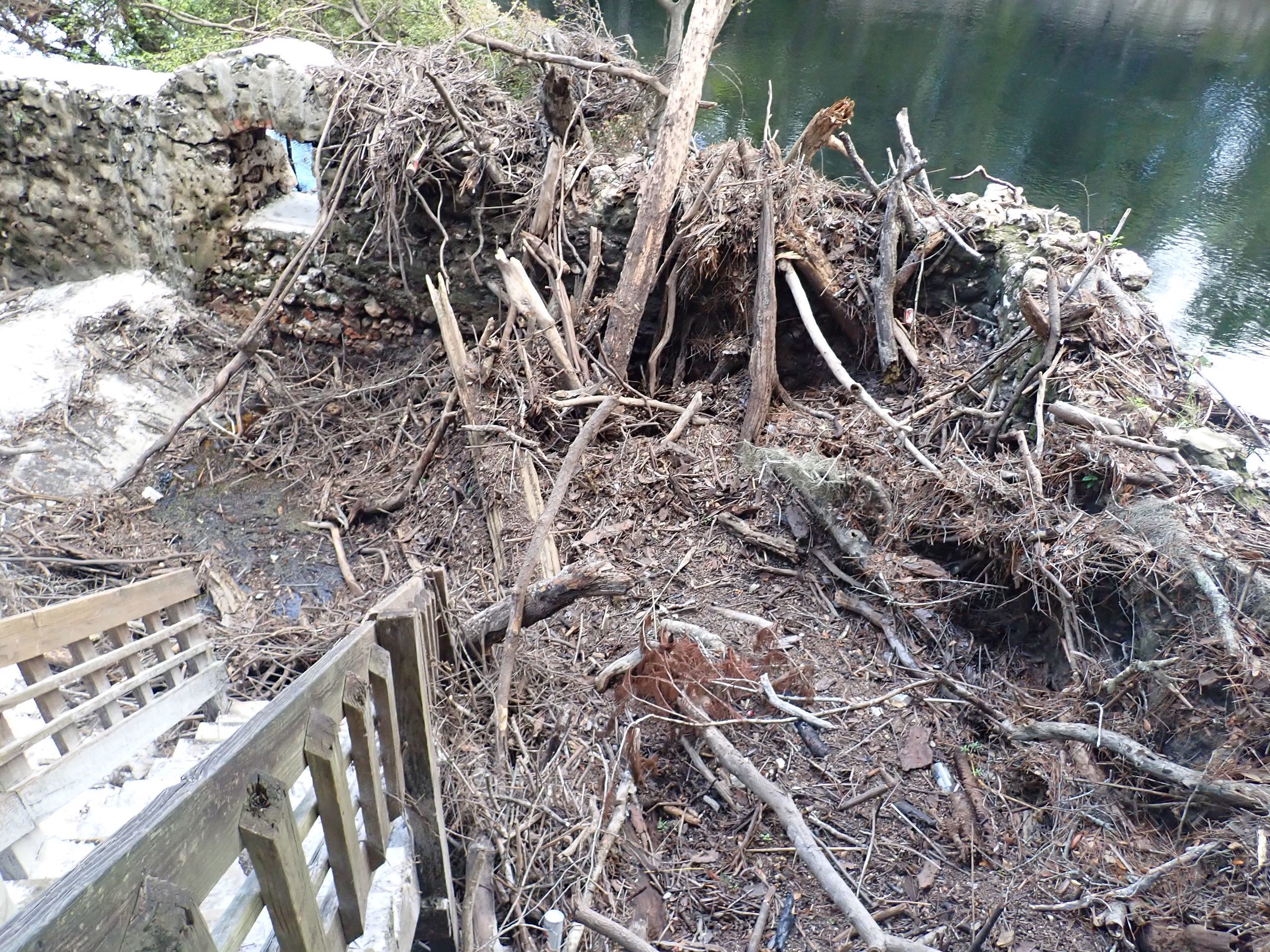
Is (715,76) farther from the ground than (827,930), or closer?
farther from the ground

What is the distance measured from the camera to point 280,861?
1333 mm

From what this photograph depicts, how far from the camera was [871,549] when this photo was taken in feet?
12.8

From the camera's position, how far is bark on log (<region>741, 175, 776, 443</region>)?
4.91m

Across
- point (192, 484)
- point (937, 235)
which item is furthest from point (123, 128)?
point (937, 235)

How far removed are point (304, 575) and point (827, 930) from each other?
3762mm

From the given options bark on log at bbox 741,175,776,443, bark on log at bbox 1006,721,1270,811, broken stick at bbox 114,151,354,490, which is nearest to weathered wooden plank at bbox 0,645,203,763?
broken stick at bbox 114,151,354,490

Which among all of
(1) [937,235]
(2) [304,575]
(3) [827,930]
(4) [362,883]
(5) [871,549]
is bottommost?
(2) [304,575]

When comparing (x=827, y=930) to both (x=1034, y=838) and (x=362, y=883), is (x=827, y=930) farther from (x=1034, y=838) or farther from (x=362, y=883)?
(x=362, y=883)

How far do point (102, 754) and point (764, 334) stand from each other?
4124 millimetres

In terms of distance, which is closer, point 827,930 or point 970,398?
point 827,930

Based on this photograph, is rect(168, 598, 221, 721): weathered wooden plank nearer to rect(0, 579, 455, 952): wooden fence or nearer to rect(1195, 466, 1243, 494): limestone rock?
rect(0, 579, 455, 952): wooden fence

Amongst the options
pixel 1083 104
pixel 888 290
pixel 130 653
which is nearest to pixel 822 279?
pixel 888 290

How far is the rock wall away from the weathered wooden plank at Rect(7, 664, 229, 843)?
469 centimetres

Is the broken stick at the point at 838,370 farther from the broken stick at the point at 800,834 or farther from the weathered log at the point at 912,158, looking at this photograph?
the broken stick at the point at 800,834
